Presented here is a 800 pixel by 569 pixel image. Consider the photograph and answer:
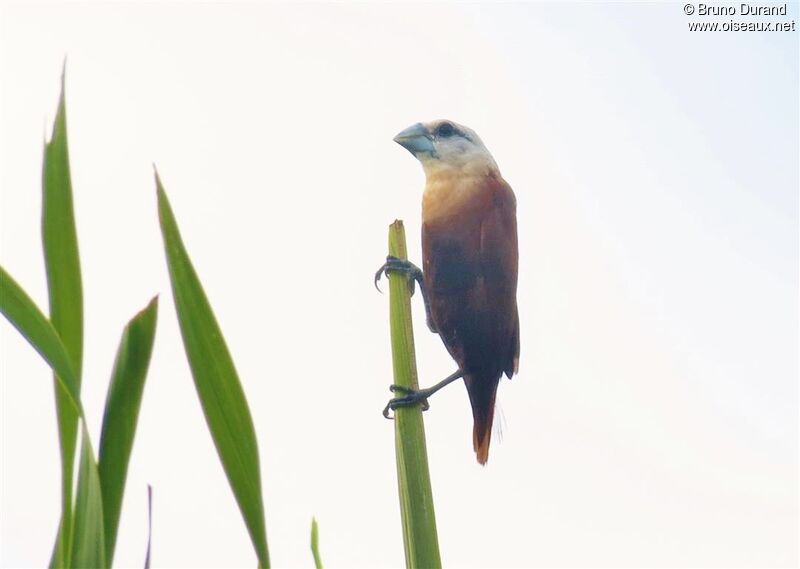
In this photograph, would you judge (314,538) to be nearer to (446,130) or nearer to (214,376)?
(214,376)

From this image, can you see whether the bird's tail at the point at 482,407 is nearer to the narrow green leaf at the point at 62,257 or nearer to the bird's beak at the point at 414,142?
the bird's beak at the point at 414,142

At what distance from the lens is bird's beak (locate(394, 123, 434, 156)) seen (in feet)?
9.61

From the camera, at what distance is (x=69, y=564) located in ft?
1.79

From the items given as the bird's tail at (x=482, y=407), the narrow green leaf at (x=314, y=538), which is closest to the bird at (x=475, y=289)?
the bird's tail at (x=482, y=407)

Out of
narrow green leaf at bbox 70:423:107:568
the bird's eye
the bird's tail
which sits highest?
the bird's eye

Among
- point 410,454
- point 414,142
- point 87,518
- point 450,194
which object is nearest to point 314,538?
point 410,454

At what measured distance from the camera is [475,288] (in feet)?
8.34

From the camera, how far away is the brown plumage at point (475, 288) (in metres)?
2.52

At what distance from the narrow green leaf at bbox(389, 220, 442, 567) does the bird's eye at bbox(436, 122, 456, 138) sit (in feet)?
6.39

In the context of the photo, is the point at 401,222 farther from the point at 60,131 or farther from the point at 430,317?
the point at 430,317

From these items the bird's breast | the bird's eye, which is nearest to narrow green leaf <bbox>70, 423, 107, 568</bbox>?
the bird's breast

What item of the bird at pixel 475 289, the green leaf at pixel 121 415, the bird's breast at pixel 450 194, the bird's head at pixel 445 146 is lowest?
the green leaf at pixel 121 415

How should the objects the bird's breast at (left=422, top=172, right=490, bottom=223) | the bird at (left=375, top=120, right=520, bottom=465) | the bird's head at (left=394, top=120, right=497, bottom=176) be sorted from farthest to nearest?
1. the bird's head at (left=394, top=120, right=497, bottom=176)
2. the bird's breast at (left=422, top=172, right=490, bottom=223)
3. the bird at (left=375, top=120, right=520, bottom=465)

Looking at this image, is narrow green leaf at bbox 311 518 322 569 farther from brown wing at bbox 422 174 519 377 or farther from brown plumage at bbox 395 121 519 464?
brown wing at bbox 422 174 519 377
